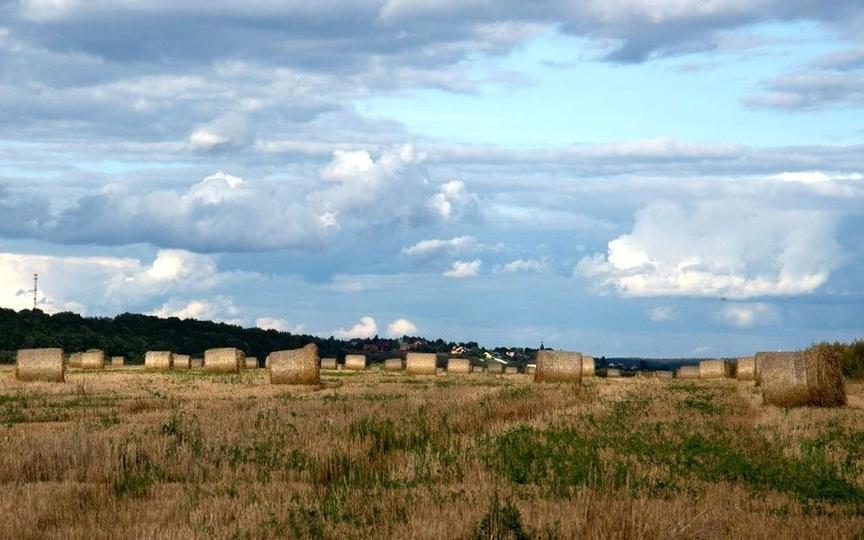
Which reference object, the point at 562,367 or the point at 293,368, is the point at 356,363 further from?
the point at 293,368

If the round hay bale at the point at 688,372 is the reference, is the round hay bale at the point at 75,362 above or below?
above

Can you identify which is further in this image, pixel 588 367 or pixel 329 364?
pixel 329 364

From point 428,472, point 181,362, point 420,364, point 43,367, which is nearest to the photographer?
point 428,472

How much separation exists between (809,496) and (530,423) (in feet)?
24.0

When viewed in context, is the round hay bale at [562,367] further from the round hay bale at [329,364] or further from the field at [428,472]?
the round hay bale at [329,364]

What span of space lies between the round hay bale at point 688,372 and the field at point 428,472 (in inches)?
1275

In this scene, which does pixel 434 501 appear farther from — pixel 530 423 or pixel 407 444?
pixel 530 423

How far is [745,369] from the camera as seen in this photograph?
4834 cm

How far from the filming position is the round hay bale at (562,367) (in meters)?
38.0

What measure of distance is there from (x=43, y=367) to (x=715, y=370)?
29405 mm

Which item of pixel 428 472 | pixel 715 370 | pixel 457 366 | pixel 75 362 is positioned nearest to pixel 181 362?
pixel 75 362

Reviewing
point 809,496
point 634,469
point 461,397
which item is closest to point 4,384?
point 461,397

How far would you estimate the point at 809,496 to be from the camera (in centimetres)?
1291

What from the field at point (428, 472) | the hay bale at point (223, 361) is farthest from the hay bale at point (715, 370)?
the field at point (428, 472)
